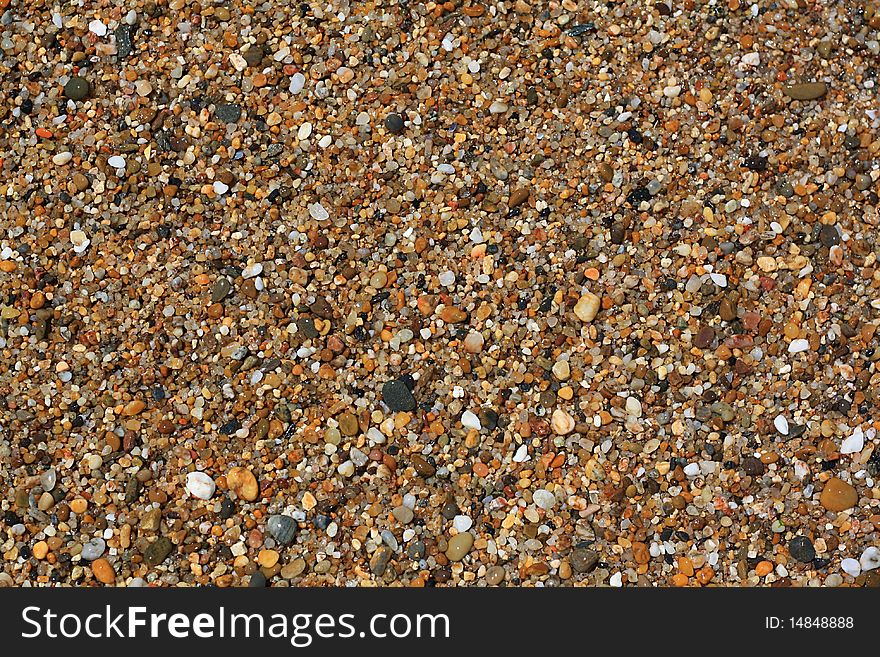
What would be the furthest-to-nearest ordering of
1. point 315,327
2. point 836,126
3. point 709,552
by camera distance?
point 836,126 < point 315,327 < point 709,552

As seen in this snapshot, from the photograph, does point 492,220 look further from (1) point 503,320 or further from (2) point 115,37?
(2) point 115,37

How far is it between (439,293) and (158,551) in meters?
0.79

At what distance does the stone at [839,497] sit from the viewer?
1.79 metres

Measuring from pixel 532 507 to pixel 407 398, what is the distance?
342mm

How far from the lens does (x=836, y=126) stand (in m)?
2.02

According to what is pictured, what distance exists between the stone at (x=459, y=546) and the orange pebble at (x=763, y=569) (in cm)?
57

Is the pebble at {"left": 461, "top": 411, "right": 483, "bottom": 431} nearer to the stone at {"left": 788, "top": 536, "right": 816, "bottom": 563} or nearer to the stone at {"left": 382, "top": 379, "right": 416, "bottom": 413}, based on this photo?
the stone at {"left": 382, "top": 379, "right": 416, "bottom": 413}

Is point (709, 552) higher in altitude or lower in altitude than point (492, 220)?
lower

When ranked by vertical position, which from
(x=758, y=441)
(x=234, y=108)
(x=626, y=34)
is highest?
(x=626, y=34)

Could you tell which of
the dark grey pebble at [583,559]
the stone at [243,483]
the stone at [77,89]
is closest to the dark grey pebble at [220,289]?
the stone at [243,483]

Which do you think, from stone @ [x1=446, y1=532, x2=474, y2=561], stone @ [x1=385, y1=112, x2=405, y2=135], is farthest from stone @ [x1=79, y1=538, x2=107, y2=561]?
stone @ [x1=385, y1=112, x2=405, y2=135]

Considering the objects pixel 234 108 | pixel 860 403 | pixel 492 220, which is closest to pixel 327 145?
pixel 234 108

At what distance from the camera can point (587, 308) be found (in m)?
1.88

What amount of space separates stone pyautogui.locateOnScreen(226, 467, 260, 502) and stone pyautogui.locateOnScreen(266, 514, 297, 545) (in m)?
0.06
